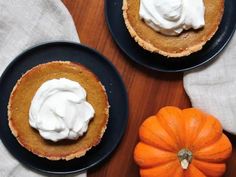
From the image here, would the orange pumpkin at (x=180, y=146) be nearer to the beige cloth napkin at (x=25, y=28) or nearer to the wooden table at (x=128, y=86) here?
the wooden table at (x=128, y=86)

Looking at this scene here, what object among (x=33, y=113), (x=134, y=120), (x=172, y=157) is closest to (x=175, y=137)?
(x=172, y=157)

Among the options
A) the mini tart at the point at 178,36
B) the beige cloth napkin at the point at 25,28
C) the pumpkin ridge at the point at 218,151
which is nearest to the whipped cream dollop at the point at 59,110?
the beige cloth napkin at the point at 25,28

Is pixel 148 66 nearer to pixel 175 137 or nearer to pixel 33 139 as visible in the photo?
pixel 175 137

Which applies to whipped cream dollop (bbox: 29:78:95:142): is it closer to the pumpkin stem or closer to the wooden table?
the wooden table

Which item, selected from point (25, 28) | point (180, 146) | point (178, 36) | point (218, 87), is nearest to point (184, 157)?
point (180, 146)

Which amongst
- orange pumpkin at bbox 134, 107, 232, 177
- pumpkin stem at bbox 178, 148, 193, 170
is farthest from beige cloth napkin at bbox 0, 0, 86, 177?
pumpkin stem at bbox 178, 148, 193, 170

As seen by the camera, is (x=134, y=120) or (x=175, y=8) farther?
(x=134, y=120)
